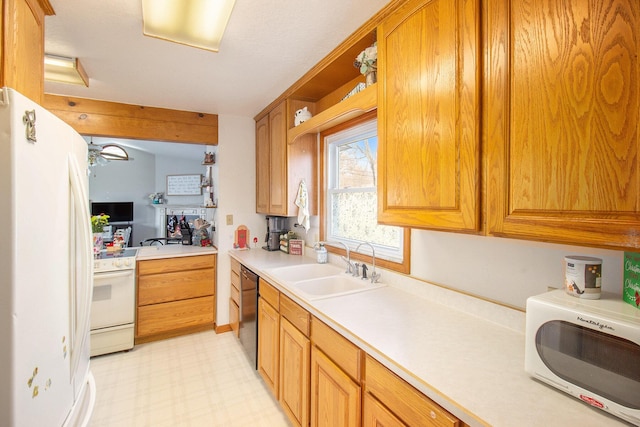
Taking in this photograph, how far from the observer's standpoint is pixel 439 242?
1.52m

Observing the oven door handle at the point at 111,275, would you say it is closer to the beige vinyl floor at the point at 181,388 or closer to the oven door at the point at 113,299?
the oven door at the point at 113,299

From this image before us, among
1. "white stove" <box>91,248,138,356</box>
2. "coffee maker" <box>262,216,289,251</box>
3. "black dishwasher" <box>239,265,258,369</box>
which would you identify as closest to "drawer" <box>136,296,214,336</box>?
"white stove" <box>91,248,138,356</box>

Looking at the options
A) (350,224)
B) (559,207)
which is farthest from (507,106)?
(350,224)

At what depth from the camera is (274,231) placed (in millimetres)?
3148

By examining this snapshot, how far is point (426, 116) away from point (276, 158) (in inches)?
70.6

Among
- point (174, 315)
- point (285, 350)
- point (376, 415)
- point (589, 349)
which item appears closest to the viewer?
point (589, 349)

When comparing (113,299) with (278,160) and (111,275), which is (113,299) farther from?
(278,160)

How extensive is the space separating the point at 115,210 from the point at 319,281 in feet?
19.8

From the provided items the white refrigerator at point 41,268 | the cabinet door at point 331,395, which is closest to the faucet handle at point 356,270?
the cabinet door at point 331,395

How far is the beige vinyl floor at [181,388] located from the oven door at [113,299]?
1.08ft

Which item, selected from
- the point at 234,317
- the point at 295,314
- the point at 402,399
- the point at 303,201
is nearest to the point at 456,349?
the point at 402,399

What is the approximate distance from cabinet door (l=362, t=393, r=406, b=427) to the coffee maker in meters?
2.11

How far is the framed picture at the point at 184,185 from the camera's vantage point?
685 cm

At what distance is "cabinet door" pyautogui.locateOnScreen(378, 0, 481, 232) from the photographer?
101 centimetres
